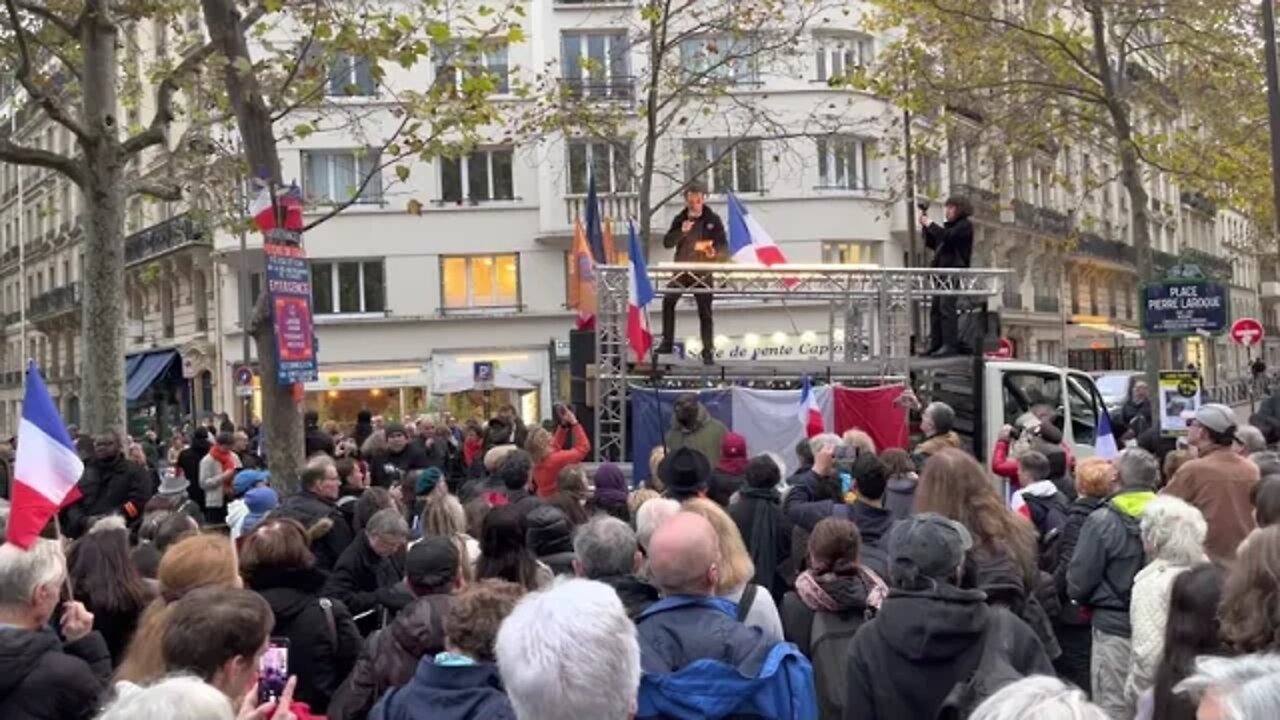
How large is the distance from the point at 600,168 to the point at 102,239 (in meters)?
20.6

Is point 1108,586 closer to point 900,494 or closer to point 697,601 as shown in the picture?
point 900,494

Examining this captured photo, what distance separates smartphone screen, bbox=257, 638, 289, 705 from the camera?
4809mm

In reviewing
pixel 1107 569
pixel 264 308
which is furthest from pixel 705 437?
pixel 1107 569

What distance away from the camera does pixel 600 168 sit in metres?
36.8

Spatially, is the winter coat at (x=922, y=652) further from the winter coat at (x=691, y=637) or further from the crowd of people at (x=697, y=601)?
the winter coat at (x=691, y=637)

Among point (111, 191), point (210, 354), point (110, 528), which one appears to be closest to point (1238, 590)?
point (110, 528)

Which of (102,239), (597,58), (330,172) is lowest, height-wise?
(102,239)

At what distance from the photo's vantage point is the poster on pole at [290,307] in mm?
11125

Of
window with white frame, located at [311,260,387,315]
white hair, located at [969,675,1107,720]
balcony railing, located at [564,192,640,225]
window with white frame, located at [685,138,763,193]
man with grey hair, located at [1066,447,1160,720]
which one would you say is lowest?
man with grey hair, located at [1066,447,1160,720]

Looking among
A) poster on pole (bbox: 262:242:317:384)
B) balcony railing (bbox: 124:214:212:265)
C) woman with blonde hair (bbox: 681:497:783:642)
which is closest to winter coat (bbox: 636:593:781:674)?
woman with blonde hair (bbox: 681:497:783:642)

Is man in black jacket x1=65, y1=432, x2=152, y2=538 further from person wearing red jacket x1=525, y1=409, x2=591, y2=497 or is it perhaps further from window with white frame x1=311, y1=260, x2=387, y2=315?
window with white frame x1=311, y1=260, x2=387, y2=315

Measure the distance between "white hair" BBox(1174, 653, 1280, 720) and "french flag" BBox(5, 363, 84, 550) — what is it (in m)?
4.25

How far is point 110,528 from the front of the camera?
613 centimetres

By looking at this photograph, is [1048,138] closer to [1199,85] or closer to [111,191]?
[1199,85]
